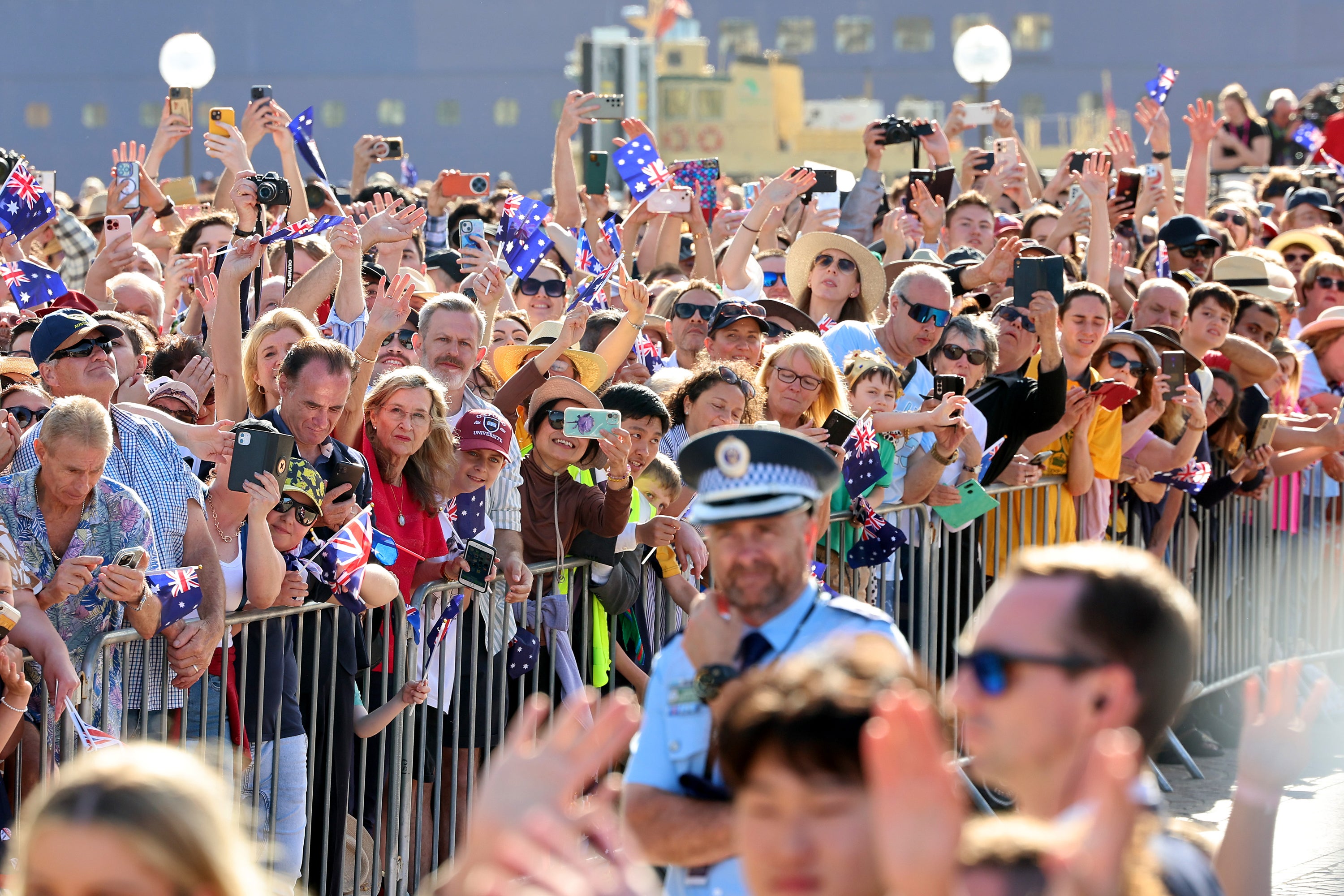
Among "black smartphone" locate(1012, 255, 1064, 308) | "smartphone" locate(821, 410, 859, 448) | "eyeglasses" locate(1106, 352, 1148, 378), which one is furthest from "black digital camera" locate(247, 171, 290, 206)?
"eyeglasses" locate(1106, 352, 1148, 378)

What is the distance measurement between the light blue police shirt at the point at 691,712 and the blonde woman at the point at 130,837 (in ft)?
4.00

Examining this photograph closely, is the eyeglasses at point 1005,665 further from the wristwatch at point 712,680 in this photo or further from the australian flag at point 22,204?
the australian flag at point 22,204

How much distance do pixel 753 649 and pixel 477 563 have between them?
2468 millimetres

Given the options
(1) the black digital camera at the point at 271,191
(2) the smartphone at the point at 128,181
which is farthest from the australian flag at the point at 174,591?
(2) the smartphone at the point at 128,181

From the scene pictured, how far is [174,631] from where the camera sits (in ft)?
16.6

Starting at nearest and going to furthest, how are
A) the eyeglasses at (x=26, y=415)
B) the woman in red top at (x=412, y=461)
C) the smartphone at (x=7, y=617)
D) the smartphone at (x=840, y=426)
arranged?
the smartphone at (x=7, y=617), the eyeglasses at (x=26, y=415), the woman in red top at (x=412, y=461), the smartphone at (x=840, y=426)

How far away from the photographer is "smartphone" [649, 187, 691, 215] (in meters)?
10.0

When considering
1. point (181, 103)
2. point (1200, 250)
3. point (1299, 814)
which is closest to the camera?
point (1299, 814)

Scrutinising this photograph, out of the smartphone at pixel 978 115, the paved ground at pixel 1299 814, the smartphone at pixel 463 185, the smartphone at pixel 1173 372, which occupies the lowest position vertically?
the paved ground at pixel 1299 814

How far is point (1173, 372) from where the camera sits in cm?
827

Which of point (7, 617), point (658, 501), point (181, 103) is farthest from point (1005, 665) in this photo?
point (181, 103)

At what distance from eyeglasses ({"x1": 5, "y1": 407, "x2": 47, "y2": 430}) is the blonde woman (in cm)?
348

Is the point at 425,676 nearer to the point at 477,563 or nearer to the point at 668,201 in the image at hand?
the point at 477,563

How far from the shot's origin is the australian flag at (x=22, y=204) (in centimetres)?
780
